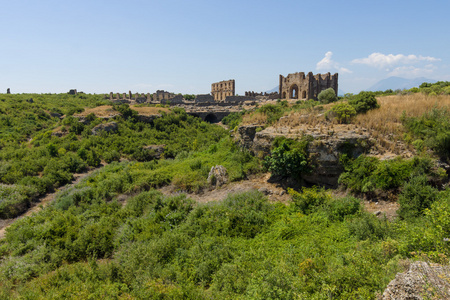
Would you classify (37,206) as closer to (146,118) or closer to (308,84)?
(146,118)

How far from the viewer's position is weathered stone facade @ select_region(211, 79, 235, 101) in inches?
2061

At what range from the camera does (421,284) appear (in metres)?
3.46

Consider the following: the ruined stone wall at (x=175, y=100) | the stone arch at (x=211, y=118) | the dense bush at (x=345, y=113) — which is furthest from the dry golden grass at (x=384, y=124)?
the ruined stone wall at (x=175, y=100)

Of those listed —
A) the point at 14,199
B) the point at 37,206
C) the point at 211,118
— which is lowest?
the point at 37,206

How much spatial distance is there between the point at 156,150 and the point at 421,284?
2289cm

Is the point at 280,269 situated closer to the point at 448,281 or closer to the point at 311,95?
the point at 448,281

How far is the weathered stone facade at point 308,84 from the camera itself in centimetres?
3284

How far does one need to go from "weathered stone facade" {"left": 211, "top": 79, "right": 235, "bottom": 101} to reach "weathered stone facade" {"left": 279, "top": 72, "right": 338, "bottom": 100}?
58.3 ft

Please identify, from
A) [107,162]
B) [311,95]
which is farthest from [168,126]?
[311,95]

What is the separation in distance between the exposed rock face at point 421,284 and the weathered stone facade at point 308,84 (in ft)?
101

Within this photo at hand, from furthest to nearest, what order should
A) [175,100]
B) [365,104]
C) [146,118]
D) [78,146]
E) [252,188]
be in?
[175,100] → [146,118] → [78,146] → [365,104] → [252,188]

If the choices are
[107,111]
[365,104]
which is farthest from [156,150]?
[365,104]

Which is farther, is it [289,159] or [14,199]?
[14,199]

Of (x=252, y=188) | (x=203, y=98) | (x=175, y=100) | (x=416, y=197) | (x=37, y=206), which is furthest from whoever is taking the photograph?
(x=203, y=98)
